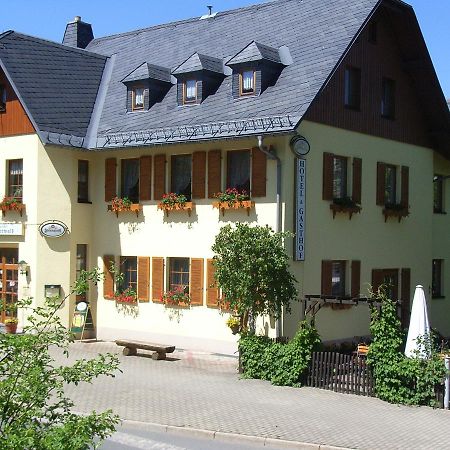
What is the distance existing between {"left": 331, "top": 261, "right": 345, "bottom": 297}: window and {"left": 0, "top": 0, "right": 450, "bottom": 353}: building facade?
5 centimetres

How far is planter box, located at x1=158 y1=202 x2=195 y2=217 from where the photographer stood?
19.9 metres

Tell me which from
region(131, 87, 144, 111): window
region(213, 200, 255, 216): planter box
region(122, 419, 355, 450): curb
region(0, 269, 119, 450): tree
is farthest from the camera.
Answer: region(131, 87, 144, 111): window

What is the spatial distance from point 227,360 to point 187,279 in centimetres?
267

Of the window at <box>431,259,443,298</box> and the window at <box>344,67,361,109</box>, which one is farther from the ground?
the window at <box>344,67,361,109</box>

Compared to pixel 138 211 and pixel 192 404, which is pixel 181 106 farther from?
pixel 192 404

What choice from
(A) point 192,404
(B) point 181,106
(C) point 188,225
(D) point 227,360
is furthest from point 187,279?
(A) point 192,404

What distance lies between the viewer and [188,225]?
20.2 metres

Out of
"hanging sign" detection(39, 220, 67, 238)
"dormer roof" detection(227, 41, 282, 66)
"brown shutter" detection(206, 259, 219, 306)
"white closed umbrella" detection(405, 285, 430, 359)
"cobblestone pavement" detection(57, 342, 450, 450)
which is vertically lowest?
"cobblestone pavement" detection(57, 342, 450, 450)

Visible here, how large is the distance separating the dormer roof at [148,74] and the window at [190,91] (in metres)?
1.13

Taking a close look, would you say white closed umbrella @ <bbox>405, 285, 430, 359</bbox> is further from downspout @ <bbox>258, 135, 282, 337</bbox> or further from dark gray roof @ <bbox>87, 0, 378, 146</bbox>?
dark gray roof @ <bbox>87, 0, 378, 146</bbox>

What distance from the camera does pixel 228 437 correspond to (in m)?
11.6

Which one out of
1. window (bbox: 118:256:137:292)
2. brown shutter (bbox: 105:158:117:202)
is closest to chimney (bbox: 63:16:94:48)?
brown shutter (bbox: 105:158:117:202)

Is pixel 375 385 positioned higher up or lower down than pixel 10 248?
lower down

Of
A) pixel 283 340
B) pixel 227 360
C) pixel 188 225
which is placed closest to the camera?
pixel 283 340
